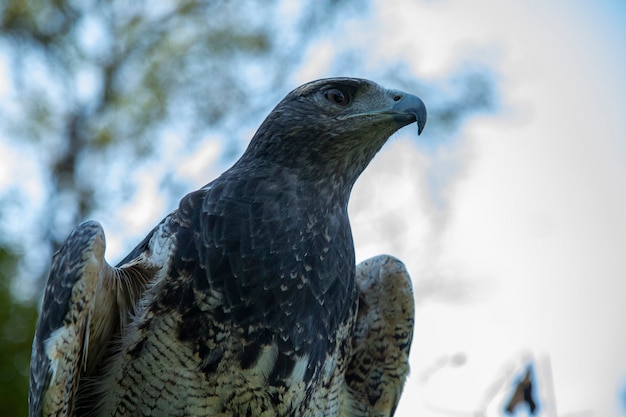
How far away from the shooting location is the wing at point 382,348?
500 cm

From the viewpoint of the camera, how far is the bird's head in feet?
14.7

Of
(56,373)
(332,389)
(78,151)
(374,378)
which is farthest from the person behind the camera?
(78,151)

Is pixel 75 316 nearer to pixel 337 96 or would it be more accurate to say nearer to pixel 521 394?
pixel 337 96

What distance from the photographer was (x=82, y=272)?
3.77 meters

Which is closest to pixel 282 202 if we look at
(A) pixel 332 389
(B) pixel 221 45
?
(A) pixel 332 389

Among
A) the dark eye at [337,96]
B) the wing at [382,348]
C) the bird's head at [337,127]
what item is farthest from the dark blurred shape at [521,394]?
the dark eye at [337,96]

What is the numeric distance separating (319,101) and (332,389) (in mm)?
1574

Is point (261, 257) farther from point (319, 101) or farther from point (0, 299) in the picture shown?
point (0, 299)

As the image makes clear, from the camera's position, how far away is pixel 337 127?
4.52m

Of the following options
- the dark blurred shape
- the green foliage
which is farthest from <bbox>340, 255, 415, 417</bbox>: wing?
the green foliage

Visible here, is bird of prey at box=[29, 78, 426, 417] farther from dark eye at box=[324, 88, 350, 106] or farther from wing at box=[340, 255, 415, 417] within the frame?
wing at box=[340, 255, 415, 417]

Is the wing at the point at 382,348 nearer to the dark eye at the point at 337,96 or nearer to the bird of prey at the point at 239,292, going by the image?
the bird of prey at the point at 239,292

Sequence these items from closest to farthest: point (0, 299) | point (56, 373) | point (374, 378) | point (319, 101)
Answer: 1. point (56, 373)
2. point (319, 101)
3. point (374, 378)
4. point (0, 299)

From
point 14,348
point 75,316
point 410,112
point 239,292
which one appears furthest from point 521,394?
point 14,348
